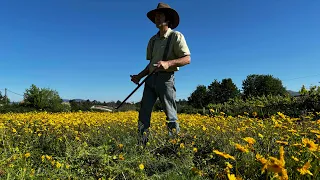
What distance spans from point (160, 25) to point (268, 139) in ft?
6.64

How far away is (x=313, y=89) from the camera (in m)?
11.0

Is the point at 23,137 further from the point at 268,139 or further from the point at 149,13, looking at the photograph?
the point at 268,139

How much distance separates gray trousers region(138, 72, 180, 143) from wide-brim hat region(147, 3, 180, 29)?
80 cm

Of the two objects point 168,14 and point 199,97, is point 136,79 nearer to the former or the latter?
point 168,14

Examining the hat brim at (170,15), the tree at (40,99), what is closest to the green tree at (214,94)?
the tree at (40,99)

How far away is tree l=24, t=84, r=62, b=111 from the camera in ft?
49.5

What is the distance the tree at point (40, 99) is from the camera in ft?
49.5

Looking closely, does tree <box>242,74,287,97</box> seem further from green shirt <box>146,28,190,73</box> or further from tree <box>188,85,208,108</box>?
green shirt <box>146,28,190,73</box>

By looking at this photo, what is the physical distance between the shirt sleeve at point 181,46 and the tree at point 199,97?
17.7 m

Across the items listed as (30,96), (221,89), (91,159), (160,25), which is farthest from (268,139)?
(221,89)

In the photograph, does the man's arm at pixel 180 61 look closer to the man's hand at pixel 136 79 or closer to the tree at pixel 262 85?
the man's hand at pixel 136 79

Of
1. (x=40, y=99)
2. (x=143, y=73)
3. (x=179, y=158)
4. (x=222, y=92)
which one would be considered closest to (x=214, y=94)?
(x=222, y=92)

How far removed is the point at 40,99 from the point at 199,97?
11.4 metres

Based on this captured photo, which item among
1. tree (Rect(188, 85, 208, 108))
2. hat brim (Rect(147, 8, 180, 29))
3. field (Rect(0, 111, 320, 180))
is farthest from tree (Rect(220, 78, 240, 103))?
field (Rect(0, 111, 320, 180))
